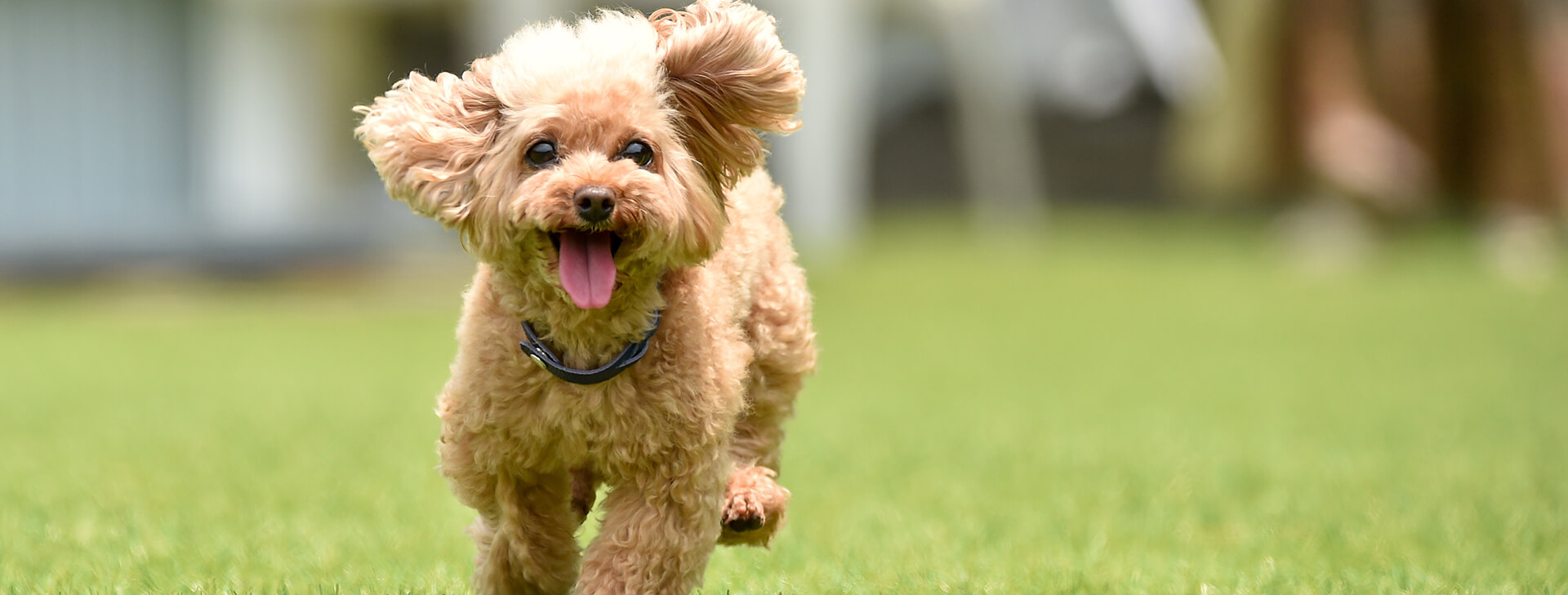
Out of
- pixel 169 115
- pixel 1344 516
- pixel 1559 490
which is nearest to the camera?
pixel 1344 516

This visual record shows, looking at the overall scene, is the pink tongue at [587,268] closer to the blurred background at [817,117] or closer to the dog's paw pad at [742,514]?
the dog's paw pad at [742,514]

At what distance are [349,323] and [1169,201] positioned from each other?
11.2 meters

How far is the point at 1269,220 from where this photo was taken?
17.2 meters

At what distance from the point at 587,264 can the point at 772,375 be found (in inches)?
31.4

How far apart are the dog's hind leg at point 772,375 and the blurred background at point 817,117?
8.83 m

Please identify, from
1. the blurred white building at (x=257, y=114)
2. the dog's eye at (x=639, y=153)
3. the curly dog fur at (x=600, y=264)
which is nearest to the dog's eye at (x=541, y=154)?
the curly dog fur at (x=600, y=264)

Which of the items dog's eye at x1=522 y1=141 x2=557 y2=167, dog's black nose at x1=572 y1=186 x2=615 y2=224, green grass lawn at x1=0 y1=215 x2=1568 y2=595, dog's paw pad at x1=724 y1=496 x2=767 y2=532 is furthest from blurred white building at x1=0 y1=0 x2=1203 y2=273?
dog's black nose at x1=572 y1=186 x2=615 y2=224

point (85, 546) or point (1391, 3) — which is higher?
point (1391, 3)

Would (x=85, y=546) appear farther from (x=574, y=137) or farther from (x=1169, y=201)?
(x=1169, y=201)

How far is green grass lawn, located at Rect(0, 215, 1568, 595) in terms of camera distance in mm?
3754

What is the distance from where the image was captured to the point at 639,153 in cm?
284

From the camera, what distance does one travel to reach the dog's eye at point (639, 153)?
9.27 feet

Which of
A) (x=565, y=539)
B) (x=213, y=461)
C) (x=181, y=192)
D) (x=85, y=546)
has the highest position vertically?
(x=565, y=539)

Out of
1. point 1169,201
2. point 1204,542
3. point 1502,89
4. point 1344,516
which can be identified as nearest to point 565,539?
point 1204,542
